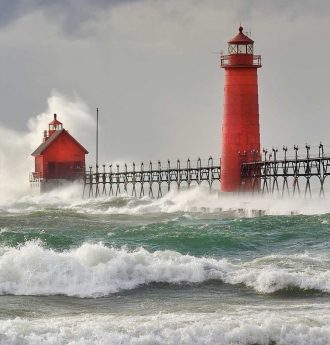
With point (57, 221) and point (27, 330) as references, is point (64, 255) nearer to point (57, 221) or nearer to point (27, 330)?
point (27, 330)

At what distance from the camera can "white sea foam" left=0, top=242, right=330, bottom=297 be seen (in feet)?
59.6

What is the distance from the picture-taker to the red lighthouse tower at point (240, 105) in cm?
4112

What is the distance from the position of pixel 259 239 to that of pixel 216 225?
516cm

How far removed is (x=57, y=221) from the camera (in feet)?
124

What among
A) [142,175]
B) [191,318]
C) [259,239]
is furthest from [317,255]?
[142,175]

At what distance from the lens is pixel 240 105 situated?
41094 millimetres

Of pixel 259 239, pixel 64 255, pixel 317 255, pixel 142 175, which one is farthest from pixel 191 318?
pixel 142 175

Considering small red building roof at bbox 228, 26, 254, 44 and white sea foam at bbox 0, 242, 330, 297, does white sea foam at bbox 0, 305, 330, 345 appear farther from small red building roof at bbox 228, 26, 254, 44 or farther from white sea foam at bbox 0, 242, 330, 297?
small red building roof at bbox 228, 26, 254, 44

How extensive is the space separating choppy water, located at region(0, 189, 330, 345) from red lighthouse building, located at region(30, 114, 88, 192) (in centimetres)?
3856

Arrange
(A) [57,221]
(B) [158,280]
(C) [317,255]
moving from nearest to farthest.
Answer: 1. (B) [158,280]
2. (C) [317,255]
3. (A) [57,221]

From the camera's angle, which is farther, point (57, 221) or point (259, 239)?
point (57, 221)

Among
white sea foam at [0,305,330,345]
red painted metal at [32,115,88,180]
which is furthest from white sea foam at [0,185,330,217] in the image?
white sea foam at [0,305,330,345]

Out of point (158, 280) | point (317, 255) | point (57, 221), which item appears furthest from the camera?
point (57, 221)

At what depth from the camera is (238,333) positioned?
46.6 feet
